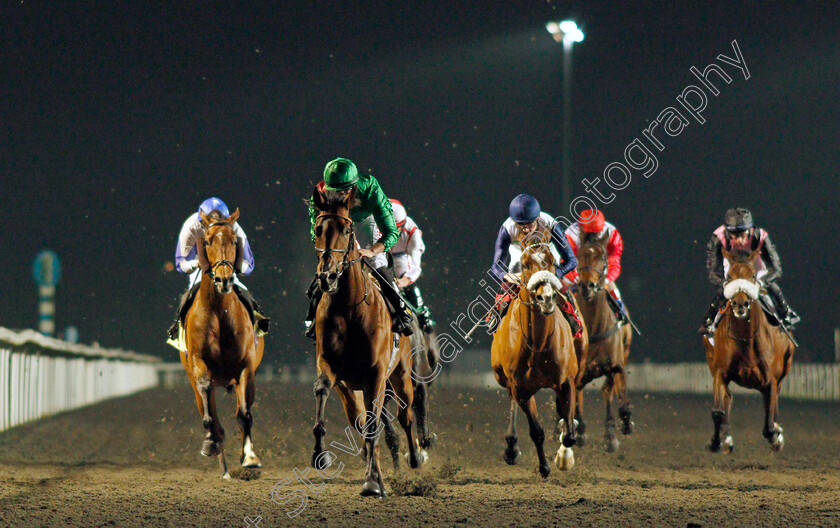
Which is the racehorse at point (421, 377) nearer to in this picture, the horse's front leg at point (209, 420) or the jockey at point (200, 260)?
the jockey at point (200, 260)

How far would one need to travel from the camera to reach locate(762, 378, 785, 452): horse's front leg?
10336 mm

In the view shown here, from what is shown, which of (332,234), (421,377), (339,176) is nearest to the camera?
(332,234)

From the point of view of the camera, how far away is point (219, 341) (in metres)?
9.21

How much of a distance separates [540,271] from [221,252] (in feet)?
8.90

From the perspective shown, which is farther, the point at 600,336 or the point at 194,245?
the point at 600,336

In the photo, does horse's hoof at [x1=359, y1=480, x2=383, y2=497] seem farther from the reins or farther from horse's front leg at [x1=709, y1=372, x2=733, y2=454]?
horse's front leg at [x1=709, y1=372, x2=733, y2=454]

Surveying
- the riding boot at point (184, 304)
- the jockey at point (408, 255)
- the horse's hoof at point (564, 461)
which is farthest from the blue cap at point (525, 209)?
the riding boot at point (184, 304)

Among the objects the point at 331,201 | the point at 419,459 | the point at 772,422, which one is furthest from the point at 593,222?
the point at 331,201

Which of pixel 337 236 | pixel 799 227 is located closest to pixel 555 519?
pixel 337 236

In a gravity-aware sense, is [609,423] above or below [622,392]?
below

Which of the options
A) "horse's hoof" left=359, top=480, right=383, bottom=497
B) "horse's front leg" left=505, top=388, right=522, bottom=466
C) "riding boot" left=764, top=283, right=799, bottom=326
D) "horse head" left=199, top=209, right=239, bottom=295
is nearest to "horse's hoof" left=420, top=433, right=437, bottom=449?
"horse's front leg" left=505, top=388, right=522, bottom=466

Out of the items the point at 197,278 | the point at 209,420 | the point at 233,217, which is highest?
the point at 233,217

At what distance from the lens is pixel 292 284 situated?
12.2 meters

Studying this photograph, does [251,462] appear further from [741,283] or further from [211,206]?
[741,283]
